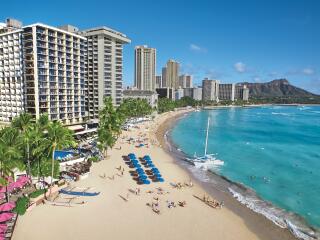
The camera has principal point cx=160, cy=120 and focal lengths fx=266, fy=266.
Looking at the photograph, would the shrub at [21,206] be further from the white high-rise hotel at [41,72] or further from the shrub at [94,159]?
the white high-rise hotel at [41,72]

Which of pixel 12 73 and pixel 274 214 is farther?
pixel 12 73

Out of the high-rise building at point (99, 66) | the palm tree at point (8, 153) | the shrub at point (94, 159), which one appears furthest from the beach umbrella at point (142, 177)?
the high-rise building at point (99, 66)

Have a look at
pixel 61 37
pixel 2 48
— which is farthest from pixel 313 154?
pixel 2 48

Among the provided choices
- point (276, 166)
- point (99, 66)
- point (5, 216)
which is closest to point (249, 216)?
point (5, 216)

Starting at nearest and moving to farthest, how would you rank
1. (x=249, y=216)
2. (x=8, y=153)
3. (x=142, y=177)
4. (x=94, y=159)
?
(x=8, y=153) → (x=249, y=216) → (x=142, y=177) → (x=94, y=159)

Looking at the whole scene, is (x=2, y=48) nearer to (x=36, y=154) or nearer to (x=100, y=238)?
(x=36, y=154)

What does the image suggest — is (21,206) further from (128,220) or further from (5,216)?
(128,220)
